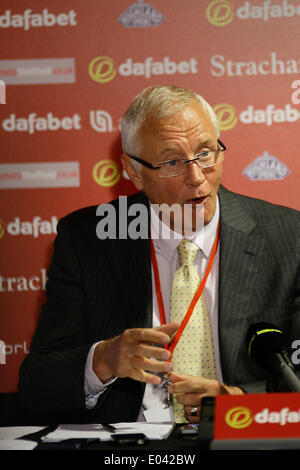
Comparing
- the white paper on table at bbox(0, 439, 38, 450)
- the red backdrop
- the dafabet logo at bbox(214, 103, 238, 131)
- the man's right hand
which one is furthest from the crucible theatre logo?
the white paper on table at bbox(0, 439, 38, 450)

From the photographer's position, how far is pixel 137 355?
165cm

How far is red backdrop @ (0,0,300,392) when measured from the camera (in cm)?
254

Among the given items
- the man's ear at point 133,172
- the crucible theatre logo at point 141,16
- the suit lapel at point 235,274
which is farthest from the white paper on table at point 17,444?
the crucible theatre logo at point 141,16

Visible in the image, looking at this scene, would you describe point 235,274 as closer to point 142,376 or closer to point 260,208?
point 260,208

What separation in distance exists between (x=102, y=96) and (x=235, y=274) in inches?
42.6

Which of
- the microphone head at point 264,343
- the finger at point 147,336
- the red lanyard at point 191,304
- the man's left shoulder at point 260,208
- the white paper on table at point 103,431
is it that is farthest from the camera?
the man's left shoulder at point 260,208

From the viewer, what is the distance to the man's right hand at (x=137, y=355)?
1558 millimetres

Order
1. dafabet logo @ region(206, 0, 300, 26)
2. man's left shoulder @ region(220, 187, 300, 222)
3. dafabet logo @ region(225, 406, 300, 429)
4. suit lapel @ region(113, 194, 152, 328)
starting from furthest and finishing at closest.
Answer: dafabet logo @ region(206, 0, 300, 26) → man's left shoulder @ region(220, 187, 300, 222) → suit lapel @ region(113, 194, 152, 328) → dafabet logo @ region(225, 406, 300, 429)

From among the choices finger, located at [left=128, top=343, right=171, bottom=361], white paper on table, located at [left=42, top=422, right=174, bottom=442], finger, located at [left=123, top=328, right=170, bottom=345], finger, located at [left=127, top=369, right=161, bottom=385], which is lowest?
white paper on table, located at [left=42, top=422, right=174, bottom=442]

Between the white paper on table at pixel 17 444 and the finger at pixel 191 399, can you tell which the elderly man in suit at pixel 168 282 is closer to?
the finger at pixel 191 399

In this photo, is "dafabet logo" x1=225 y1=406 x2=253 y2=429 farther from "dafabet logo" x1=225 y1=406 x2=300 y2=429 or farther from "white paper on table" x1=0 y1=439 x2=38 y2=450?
"white paper on table" x1=0 y1=439 x2=38 y2=450

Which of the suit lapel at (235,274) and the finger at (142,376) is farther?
the suit lapel at (235,274)

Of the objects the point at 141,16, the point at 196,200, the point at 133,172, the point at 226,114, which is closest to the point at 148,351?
the point at 196,200

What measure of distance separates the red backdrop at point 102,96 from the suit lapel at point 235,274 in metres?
0.40
